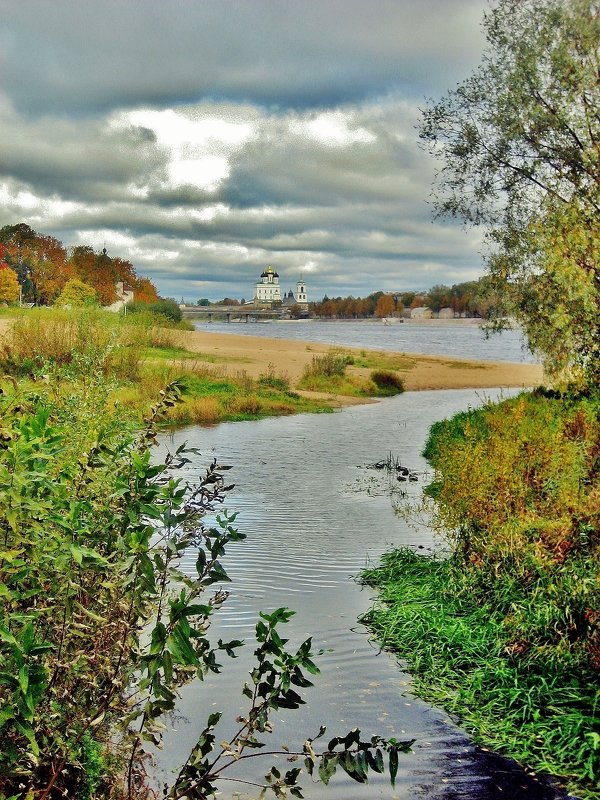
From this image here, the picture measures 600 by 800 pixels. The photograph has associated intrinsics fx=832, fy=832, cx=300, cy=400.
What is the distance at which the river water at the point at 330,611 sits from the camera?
17.0 ft

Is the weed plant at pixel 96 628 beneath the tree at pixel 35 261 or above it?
beneath

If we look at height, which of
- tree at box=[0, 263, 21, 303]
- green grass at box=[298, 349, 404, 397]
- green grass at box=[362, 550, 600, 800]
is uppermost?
tree at box=[0, 263, 21, 303]

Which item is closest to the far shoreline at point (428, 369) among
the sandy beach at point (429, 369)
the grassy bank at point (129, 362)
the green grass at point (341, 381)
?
the sandy beach at point (429, 369)

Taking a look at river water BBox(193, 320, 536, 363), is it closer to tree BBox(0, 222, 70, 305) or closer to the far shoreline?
the far shoreline

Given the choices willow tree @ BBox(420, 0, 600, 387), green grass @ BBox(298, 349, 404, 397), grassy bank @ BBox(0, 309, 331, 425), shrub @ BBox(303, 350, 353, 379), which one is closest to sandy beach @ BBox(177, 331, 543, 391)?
shrub @ BBox(303, 350, 353, 379)

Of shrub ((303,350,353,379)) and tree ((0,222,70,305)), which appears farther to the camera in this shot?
tree ((0,222,70,305))

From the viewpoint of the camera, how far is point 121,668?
3629 millimetres

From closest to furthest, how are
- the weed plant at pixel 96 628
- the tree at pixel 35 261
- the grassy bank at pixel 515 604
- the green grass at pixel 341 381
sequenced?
1. the weed plant at pixel 96 628
2. the grassy bank at pixel 515 604
3. the green grass at pixel 341 381
4. the tree at pixel 35 261

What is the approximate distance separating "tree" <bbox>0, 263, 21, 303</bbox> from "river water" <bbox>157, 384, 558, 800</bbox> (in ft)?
176

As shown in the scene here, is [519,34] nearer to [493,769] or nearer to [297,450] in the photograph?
[297,450]

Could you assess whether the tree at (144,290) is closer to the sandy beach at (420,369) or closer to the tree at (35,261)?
the tree at (35,261)

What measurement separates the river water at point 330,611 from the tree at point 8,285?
53.7 m

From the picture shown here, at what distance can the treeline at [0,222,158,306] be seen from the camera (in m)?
77.4

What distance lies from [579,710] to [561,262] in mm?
7826
